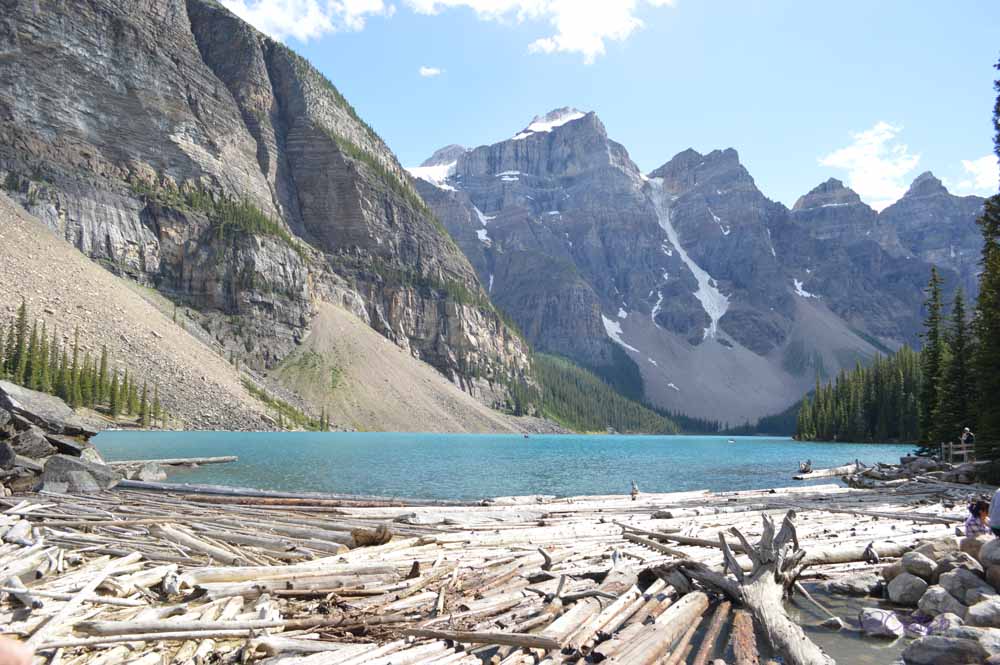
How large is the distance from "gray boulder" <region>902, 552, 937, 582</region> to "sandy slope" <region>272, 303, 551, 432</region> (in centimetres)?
12701

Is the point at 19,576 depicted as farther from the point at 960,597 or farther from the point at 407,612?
the point at 960,597

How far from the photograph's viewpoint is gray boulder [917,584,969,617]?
1079 centimetres

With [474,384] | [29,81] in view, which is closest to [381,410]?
[474,384]

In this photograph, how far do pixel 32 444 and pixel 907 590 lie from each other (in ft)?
95.9

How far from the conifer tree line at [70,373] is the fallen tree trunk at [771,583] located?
9490 centimetres

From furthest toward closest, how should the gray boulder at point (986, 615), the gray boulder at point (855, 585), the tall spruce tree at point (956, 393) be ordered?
1. the tall spruce tree at point (956, 393)
2. the gray boulder at point (855, 585)
3. the gray boulder at point (986, 615)

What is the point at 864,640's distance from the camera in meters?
10.3

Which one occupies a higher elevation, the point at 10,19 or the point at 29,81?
the point at 10,19

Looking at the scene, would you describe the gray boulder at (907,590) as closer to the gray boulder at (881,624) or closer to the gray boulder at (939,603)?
the gray boulder at (939,603)

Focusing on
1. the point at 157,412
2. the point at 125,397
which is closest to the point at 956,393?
the point at 157,412

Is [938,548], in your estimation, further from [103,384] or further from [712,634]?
[103,384]

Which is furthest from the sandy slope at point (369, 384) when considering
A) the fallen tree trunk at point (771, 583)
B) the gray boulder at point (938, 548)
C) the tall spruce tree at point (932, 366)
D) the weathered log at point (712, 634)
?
the weathered log at point (712, 634)

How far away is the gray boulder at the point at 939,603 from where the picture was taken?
10789 mm

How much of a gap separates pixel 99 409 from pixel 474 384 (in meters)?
118
